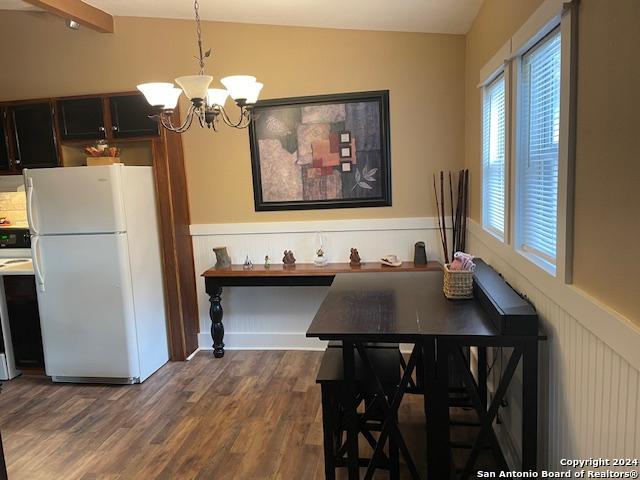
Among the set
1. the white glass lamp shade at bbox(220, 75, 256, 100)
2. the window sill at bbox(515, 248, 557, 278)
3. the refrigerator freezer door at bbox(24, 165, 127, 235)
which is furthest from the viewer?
the refrigerator freezer door at bbox(24, 165, 127, 235)

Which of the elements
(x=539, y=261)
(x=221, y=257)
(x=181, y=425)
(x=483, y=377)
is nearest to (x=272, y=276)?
(x=221, y=257)

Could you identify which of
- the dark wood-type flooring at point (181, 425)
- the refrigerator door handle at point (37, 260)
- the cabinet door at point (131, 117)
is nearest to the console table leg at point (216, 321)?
the dark wood-type flooring at point (181, 425)

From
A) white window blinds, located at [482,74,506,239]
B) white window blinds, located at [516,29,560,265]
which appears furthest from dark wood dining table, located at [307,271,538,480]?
white window blinds, located at [482,74,506,239]

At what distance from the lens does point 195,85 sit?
2203 mm

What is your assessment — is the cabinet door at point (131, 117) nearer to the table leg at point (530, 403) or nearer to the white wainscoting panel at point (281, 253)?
the white wainscoting panel at point (281, 253)

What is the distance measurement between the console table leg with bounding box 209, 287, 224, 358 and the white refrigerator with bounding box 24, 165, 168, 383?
0.53 m

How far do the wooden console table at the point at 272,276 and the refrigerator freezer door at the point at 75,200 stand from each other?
0.84m

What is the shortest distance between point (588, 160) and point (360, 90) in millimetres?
2586

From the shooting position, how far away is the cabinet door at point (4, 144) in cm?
390

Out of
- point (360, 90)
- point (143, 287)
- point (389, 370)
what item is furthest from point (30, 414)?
point (360, 90)

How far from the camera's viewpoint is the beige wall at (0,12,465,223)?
3639 mm

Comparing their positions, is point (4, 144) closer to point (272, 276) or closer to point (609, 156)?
point (272, 276)

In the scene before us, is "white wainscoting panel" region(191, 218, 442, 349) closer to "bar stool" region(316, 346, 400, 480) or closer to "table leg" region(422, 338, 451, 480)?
"bar stool" region(316, 346, 400, 480)

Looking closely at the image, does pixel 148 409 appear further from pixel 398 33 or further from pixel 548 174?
pixel 398 33
